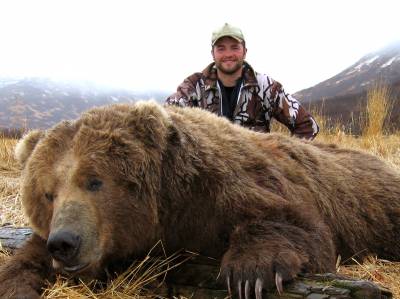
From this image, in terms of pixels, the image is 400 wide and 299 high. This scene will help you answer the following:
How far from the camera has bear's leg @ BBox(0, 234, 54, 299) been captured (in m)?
2.48

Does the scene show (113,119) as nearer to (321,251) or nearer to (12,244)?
(321,251)

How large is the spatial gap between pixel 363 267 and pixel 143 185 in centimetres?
138

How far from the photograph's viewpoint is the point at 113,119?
2613mm

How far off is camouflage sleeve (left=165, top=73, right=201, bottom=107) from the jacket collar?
0.32 feet

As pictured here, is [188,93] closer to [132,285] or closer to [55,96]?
[132,285]

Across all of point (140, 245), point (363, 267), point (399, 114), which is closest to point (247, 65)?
point (363, 267)

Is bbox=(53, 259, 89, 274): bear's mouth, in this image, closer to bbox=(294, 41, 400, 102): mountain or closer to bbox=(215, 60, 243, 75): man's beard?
bbox=(215, 60, 243, 75): man's beard

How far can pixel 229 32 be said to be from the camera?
528 centimetres

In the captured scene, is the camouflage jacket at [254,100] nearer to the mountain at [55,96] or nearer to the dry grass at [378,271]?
the dry grass at [378,271]

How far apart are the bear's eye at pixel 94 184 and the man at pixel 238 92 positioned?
117 inches

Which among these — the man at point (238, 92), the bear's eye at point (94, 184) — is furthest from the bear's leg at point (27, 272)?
the man at point (238, 92)

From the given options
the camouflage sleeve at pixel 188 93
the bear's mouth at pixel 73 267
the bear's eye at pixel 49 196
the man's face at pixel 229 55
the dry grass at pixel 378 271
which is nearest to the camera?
the bear's mouth at pixel 73 267

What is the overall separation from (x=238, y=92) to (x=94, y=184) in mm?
3183

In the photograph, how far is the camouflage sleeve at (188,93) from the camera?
5.21 m
